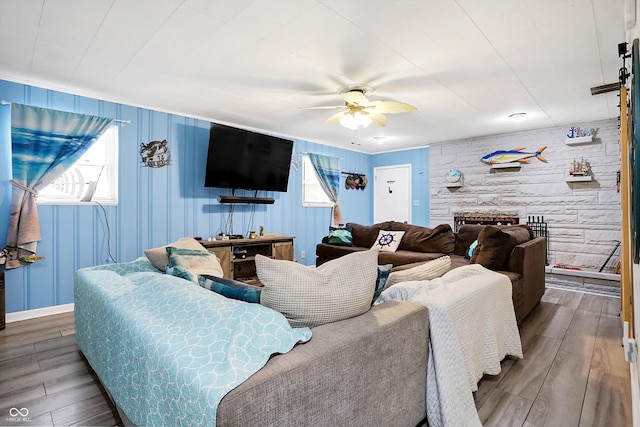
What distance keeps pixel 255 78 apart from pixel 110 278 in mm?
2158

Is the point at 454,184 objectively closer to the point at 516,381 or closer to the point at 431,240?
the point at 431,240

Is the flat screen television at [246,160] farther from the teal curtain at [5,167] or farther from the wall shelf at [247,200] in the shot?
the teal curtain at [5,167]

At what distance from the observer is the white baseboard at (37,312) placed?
3.13 metres

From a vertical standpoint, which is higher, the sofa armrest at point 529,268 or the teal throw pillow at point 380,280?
the teal throw pillow at point 380,280

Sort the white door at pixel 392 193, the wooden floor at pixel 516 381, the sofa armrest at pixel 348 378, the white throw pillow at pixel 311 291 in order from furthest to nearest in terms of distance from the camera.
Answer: the white door at pixel 392 193 → the wooden floor at pixel 516 381 → the white throw pillow at pixel 311 291 → the sofa armrest at pixel 348 378

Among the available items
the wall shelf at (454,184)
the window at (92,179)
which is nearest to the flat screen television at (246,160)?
the window at (92,179)

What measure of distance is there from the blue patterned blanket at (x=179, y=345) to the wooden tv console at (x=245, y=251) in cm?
242

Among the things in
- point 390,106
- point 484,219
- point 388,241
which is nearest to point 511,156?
point 484,219

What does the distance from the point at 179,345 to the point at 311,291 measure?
49 centimetres

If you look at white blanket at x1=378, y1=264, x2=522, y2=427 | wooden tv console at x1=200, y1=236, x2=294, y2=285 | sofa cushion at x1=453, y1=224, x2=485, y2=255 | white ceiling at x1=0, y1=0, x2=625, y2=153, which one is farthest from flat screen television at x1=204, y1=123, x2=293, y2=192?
white blanket at x1=378, y1=264, x2=522, y2=427

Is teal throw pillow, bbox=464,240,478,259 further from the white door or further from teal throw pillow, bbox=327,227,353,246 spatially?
the white door

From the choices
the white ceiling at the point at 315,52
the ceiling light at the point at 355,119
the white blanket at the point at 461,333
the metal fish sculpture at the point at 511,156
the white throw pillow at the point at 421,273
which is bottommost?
the white blanket at the point at 461,333

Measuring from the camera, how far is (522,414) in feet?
5.67

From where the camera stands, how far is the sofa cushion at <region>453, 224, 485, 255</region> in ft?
13.5
